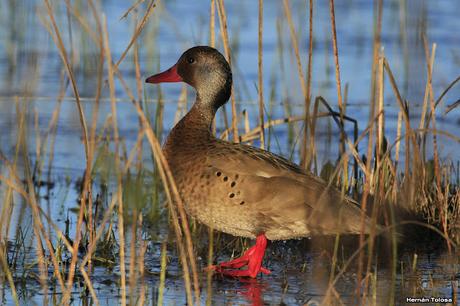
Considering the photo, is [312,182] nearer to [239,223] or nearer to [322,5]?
[239,223]

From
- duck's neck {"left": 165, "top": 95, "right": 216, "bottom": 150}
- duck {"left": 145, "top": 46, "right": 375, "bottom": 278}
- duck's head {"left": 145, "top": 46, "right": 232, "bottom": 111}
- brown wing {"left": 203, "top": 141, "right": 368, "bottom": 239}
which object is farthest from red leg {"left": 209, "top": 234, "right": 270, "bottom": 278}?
duck's head {"left": 145, "top": 46, "right": 232, "bottom": 111}

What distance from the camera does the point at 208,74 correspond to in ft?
21.1

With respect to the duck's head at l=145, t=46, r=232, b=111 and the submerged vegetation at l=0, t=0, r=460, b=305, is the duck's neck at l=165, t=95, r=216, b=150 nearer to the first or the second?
the duck's head at l=145, t=46, r=232, b=111

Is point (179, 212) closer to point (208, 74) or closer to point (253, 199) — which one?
point (253, 199)

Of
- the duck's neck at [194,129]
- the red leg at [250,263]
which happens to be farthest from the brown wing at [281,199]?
the duck's neck at [194,129]

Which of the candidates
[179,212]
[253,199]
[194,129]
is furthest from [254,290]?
[194,129]

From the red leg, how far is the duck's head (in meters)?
1.06

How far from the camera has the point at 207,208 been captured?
5.73 m

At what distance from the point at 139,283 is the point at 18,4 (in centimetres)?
805

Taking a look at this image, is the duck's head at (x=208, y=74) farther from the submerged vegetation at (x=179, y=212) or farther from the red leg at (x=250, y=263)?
the red leg at (x=250, y=263)

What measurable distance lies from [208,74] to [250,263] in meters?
1.35

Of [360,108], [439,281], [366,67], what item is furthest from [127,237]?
[366,67]

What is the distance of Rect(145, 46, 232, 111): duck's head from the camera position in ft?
21.0

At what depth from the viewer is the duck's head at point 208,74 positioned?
6395 mm
